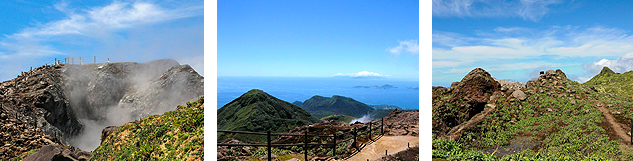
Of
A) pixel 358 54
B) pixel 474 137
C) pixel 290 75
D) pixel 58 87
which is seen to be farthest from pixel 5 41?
pixel 474 137

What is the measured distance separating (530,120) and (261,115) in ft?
15.4

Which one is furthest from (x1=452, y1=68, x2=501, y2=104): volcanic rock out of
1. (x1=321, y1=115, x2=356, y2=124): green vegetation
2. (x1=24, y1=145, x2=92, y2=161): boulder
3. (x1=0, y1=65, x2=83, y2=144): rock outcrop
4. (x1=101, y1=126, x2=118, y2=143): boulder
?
(x1=0, y1=65, x2=83, y2=144): rock outcrop

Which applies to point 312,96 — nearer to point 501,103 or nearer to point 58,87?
point 501,103

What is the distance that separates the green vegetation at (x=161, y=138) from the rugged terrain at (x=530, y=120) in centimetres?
350

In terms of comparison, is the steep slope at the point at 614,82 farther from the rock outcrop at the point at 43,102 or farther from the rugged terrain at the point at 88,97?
the rock outcrop at the point at 43,102

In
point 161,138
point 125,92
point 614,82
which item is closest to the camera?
point 161,138

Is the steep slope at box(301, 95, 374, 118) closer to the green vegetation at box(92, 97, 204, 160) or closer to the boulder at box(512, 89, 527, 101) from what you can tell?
the green vegetation at box(92, 97, 204, 160)

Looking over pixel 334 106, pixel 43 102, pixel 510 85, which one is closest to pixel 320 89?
pixel 334 106

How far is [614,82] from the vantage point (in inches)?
121

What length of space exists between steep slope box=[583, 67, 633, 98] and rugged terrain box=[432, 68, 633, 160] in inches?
2.8

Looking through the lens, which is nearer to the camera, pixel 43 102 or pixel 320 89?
pixel 43 102

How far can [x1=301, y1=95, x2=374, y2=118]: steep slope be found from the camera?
15.4 ft

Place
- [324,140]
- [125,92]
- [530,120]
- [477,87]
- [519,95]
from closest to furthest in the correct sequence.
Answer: [125,92], [530,120], [519,95], [477,87], [324,140]

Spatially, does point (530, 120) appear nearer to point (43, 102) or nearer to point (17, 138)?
point (17, 138)
